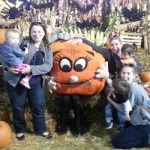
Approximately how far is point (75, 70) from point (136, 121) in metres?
1.02

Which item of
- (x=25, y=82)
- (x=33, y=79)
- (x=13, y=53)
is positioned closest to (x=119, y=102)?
(x=33, y=79)

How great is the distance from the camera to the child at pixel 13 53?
541 cm

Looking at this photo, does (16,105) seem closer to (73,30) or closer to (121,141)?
(121,141)

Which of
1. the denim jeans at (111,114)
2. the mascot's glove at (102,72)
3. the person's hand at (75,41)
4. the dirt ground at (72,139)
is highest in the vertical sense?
the person's hand at (75,41)

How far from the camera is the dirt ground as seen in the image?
5691 millimetres

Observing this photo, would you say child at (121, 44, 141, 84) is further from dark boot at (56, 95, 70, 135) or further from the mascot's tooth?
dark boot at (56, 95, 70, 135)

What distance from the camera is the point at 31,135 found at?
19.5ft

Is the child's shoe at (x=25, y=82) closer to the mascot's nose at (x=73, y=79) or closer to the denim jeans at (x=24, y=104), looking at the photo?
the denim jeans at (x=24, y=104)

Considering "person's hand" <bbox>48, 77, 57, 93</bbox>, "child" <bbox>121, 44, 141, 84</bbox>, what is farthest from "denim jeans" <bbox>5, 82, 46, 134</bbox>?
"child" <bbox>121, 44, 141, 84</bbox>

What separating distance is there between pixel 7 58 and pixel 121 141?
1761 mm

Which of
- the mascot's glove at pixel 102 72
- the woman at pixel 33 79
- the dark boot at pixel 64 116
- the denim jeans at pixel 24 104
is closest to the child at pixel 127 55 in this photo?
the mascot's glove at pixel 102 72

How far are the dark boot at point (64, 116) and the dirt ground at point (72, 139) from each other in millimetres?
67

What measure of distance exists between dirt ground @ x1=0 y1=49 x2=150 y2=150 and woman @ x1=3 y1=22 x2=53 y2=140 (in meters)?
0.17

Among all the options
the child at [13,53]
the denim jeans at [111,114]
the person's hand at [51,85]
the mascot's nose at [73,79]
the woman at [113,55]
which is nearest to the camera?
the child at [13,53]
